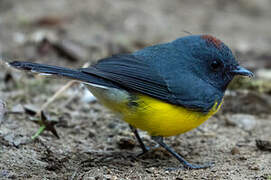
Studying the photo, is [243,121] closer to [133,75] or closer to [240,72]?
[240,72]

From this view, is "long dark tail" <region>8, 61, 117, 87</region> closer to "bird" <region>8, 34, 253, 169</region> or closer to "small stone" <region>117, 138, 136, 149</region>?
"bird" <region>8, 34, 253, 169</region>

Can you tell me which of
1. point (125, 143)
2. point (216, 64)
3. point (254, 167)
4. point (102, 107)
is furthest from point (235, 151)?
point (102, 107)

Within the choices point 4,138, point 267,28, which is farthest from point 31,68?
point 267,28

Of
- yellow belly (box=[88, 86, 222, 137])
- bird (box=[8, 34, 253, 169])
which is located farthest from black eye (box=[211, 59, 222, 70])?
yellow belly (box=[88, 86, 222, 137])

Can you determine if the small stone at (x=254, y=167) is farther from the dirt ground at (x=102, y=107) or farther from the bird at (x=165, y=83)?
the bird at (x=165, y=83)

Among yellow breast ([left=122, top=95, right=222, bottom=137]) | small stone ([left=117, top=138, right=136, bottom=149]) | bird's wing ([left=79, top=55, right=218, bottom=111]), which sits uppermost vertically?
bird's wing ([left=79, top=55, right=218, bottom=111])

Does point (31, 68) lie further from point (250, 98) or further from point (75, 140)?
point (250, 98)

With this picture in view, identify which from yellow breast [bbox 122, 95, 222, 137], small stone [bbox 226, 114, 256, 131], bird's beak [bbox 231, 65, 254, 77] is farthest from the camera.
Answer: small stone [bbox 226, 114, 256, 131]
